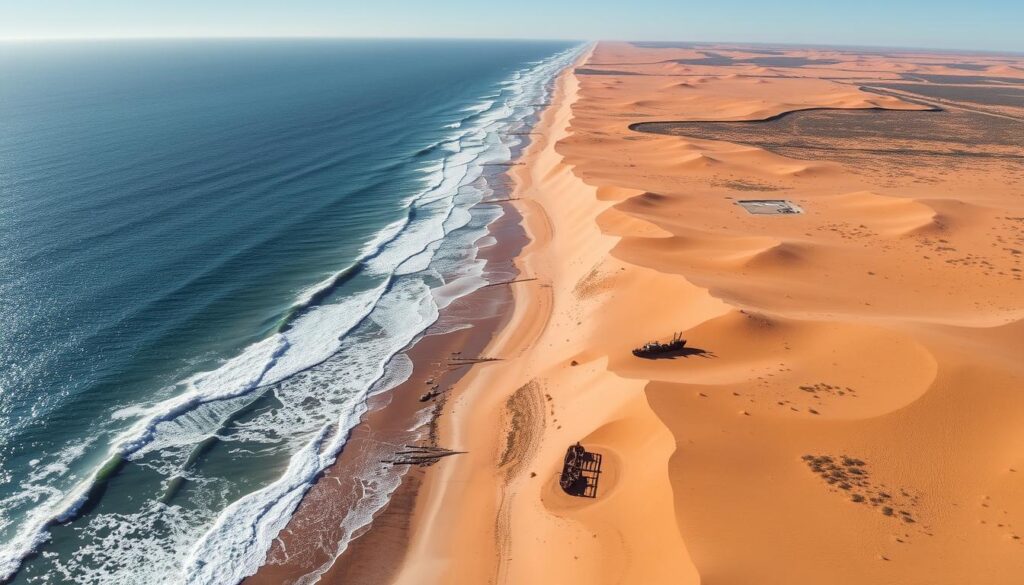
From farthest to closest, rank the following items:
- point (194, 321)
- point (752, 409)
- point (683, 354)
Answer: point (194, 321)
point (683, 354)
point (752, 409)

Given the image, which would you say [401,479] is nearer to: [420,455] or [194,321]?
[420,455]

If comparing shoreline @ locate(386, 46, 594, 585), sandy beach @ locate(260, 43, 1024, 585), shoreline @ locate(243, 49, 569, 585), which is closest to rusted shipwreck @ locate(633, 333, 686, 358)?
sandy beach @ locate(260, 43, 1024, 585)

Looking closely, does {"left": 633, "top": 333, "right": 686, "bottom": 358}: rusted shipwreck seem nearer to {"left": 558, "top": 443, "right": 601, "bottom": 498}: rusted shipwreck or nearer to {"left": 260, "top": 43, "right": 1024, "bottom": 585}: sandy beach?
{"left": 260, "top": 43, "right": 1024, "bottom": 585}: sandy beach

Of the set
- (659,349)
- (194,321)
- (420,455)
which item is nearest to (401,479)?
(420,455)

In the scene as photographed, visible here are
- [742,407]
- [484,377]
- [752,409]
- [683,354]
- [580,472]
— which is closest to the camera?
[580,472]

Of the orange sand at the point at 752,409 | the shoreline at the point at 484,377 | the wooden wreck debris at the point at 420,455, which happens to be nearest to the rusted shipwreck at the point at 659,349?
the orange sand at the point at 752,409

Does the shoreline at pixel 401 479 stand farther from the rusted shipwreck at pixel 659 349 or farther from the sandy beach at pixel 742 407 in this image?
the rusted shipwreck at pixel 659 349

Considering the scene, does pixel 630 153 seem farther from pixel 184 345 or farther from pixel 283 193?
pixel 184 345

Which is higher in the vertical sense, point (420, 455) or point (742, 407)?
point (742, 407)
